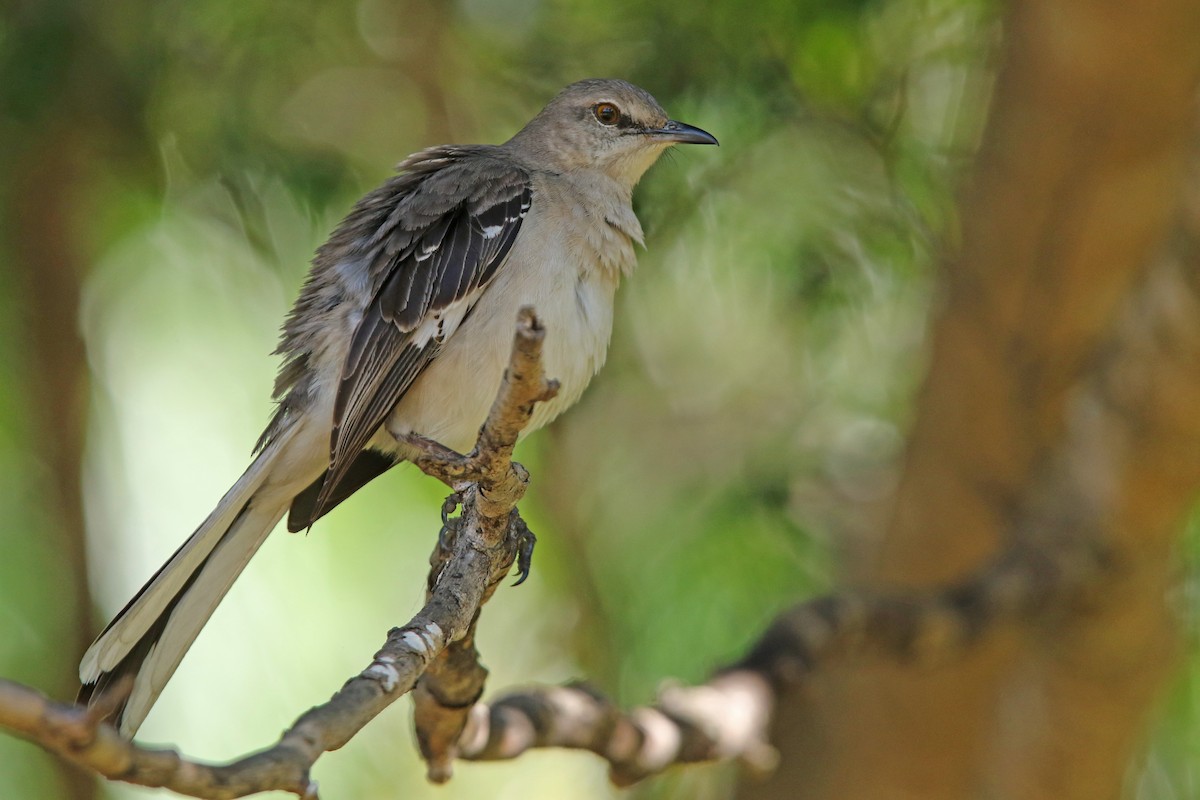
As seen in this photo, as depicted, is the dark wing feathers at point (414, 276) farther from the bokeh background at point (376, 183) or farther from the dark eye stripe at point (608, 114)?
the bokeh background at point (376, 183)

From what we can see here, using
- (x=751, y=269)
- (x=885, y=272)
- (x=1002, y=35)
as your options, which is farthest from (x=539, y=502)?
(x=1002, y=35)

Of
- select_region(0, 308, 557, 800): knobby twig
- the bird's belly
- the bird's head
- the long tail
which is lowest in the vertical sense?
the long tail

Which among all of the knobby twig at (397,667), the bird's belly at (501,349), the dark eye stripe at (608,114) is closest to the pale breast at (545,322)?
the bird's belly at (501,349)

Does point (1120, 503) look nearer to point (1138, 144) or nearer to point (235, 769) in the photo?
point (1138, 144)

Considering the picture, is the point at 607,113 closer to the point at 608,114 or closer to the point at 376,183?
the point at 608,114

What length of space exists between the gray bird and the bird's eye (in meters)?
0.48

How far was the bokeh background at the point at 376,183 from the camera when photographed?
525cm

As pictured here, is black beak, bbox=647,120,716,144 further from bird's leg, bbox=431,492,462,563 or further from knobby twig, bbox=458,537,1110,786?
bird's leg, bbox=431,492,462,563

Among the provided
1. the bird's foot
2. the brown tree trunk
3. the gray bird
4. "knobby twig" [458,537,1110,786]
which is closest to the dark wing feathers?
the gray bird

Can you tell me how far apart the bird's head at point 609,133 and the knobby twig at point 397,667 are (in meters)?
1.47

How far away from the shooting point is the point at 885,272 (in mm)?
5977

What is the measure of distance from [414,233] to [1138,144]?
143 inches

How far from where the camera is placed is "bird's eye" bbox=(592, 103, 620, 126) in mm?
4625

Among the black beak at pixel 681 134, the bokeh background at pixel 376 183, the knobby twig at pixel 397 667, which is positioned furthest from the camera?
the bokeh background at pixel 376 183
